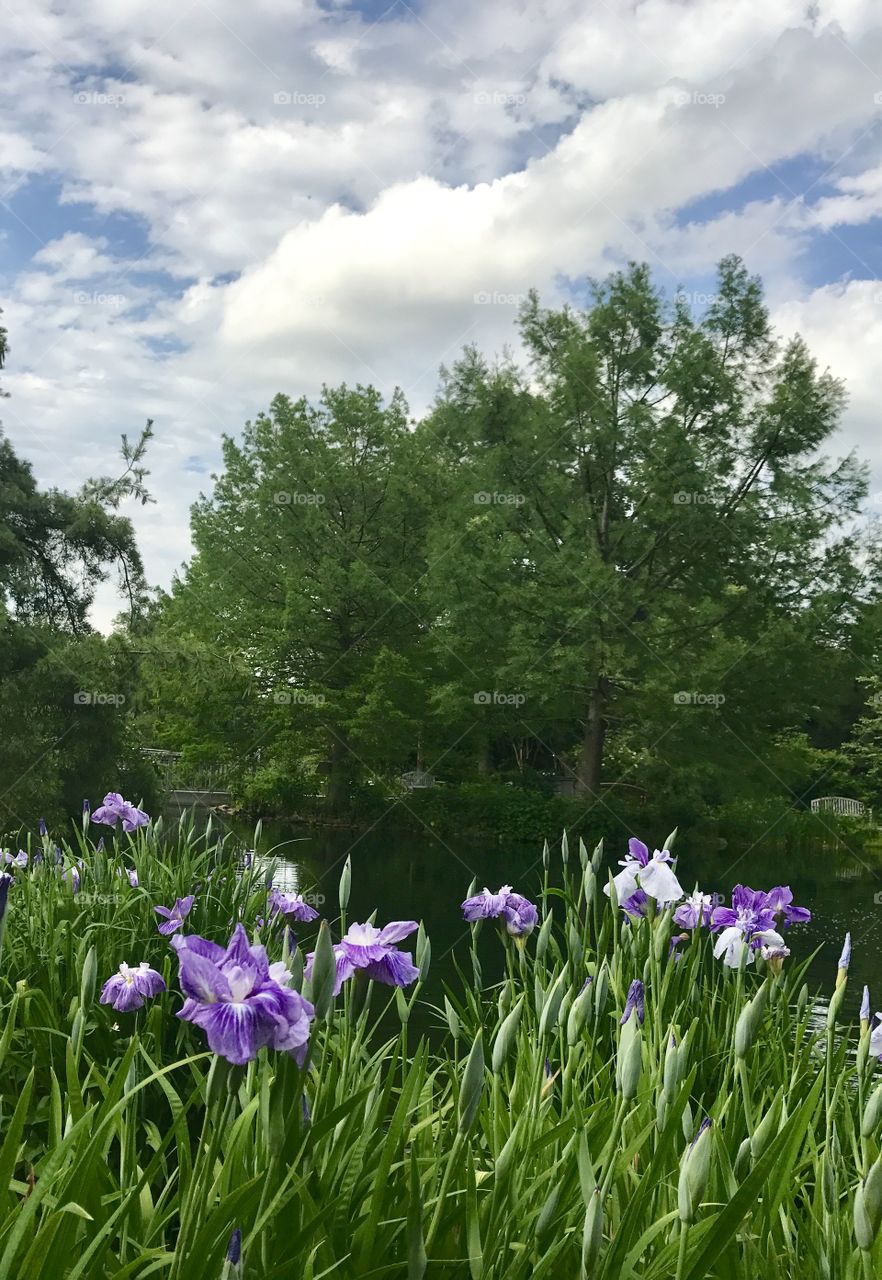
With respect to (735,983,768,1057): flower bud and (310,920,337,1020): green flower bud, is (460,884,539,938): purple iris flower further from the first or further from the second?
(310,920,337,1020): green flower bud

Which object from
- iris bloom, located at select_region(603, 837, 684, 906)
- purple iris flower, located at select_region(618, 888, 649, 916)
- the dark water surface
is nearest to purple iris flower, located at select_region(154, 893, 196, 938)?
iris bloom, located at select_region(603, 837, 684, 906)

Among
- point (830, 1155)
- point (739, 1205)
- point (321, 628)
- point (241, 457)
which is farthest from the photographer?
point (241, 457)

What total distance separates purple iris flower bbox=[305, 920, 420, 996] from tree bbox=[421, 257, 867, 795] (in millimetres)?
19379

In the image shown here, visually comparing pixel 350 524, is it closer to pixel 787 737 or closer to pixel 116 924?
pixel 787 737

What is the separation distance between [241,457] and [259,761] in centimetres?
866

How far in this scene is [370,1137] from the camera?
2.05 metres

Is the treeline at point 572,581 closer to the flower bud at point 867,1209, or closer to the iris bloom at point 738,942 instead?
the iris bloom at point 738,942

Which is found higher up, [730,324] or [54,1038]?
[730,324]

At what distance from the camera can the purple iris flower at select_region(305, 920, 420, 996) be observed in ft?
7.30

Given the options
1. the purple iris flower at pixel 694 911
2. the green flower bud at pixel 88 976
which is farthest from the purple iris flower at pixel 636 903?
the green flower bud at pixel 88 976

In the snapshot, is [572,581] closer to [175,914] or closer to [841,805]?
[841,805]

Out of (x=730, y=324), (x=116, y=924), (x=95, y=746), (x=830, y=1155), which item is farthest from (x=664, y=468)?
(x=830, y=1155)

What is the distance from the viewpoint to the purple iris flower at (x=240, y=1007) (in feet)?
4.67

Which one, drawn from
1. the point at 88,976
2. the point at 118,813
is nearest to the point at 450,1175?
the point at 88,976
